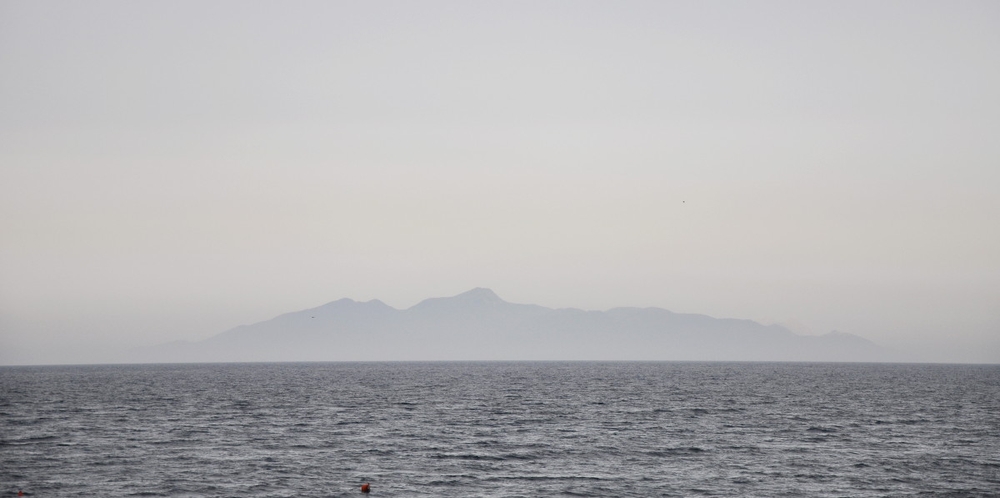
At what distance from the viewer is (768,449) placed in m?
61.4

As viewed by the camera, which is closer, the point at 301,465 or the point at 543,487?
the point at 543,487

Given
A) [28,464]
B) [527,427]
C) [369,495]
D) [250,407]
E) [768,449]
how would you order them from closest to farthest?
[369,495]
[28,464]
[768,449]
[527,427]
[250,407]

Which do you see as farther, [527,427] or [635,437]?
[527,427]

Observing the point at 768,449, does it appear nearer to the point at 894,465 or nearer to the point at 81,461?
the point at 894,465

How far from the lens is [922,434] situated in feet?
231

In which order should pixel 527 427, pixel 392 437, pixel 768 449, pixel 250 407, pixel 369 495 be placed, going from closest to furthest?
pixel 369 495 → pixel 768 449 → pixel 392 437 → pixel 527 427 → pixel 250 407

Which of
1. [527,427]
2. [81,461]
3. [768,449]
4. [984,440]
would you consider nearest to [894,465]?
[768,449]

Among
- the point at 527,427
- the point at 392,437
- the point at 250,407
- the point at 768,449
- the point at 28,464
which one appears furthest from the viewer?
the point at 250,407

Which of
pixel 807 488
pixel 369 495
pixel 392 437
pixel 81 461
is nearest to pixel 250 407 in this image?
pixel 392 437

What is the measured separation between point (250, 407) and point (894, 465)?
66.6m

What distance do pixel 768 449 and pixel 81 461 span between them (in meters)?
45.8

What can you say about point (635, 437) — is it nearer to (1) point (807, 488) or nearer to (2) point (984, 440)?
(1) point (807, 488)

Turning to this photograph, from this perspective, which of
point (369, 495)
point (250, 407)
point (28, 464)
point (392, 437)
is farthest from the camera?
point (250, 407)

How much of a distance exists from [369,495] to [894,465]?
109 ft
